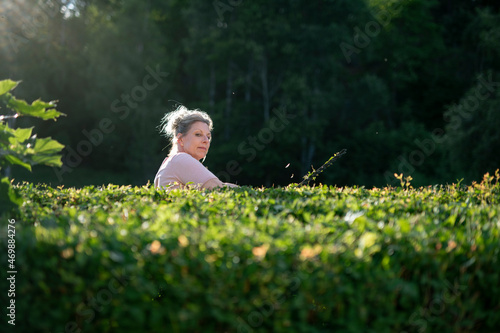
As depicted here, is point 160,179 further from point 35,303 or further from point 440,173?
point 440,173

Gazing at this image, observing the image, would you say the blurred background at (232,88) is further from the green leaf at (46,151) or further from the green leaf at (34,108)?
the green leaf at (46,151)

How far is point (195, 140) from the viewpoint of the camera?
804cm

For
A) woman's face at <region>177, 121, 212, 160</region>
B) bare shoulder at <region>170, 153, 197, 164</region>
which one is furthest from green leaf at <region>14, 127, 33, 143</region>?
woman's face at <region>177, 121, 212, 160</region>

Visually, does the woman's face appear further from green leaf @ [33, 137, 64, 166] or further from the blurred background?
the blurred background

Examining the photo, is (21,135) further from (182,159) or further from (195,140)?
(195,140)

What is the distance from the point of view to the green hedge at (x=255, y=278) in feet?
10.4

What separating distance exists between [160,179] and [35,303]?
4.08 meters

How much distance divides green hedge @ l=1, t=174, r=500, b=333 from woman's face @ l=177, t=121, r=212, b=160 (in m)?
4.14

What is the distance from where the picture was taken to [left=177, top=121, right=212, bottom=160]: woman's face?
8055mm

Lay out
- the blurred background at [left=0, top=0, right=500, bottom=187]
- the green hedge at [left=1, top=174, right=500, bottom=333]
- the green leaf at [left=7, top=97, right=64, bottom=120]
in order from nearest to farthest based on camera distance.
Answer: the green hedge at [left=1, top=174, right=500, bottom=333] < the green leaf at [left=7, top=97, right=64, bottom=120] < the blurred background at [left=0, top=0, right=500, bottom=187]

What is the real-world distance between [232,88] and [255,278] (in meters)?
38.7

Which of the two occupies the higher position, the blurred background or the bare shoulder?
the blurred background

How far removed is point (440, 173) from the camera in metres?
38.2

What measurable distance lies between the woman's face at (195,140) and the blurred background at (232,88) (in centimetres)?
2862
